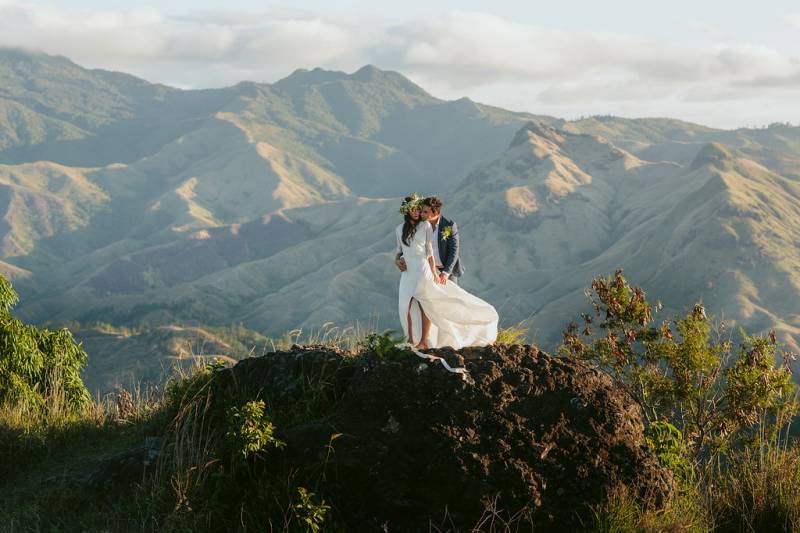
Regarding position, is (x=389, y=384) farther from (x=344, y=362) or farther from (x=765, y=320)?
(x=765, y=320)

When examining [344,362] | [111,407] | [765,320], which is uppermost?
[344,362]

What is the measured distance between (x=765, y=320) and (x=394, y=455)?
16785cm

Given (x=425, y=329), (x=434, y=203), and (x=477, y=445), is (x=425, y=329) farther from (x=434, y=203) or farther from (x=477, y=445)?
(x=477, y=445)

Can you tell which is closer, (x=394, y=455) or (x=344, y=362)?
(x=394, y=455)

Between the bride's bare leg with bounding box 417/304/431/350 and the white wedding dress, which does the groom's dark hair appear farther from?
the bride's bare leg with bounding box 417/304/431/350

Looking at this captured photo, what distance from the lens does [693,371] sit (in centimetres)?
1070

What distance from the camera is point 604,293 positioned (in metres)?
11.4

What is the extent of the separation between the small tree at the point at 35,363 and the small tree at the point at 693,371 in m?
8.01

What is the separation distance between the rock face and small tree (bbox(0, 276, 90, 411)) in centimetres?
649

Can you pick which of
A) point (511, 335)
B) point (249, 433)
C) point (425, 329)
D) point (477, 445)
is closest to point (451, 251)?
point (425, 329)

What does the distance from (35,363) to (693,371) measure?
10.8 m

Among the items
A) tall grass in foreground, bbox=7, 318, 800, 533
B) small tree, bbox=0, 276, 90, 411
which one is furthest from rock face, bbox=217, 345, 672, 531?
small tree, bbox=0, 276, 90, 411

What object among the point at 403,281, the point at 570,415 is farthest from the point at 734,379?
the point at 403,281

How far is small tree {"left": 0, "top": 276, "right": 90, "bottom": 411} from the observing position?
13.6m
